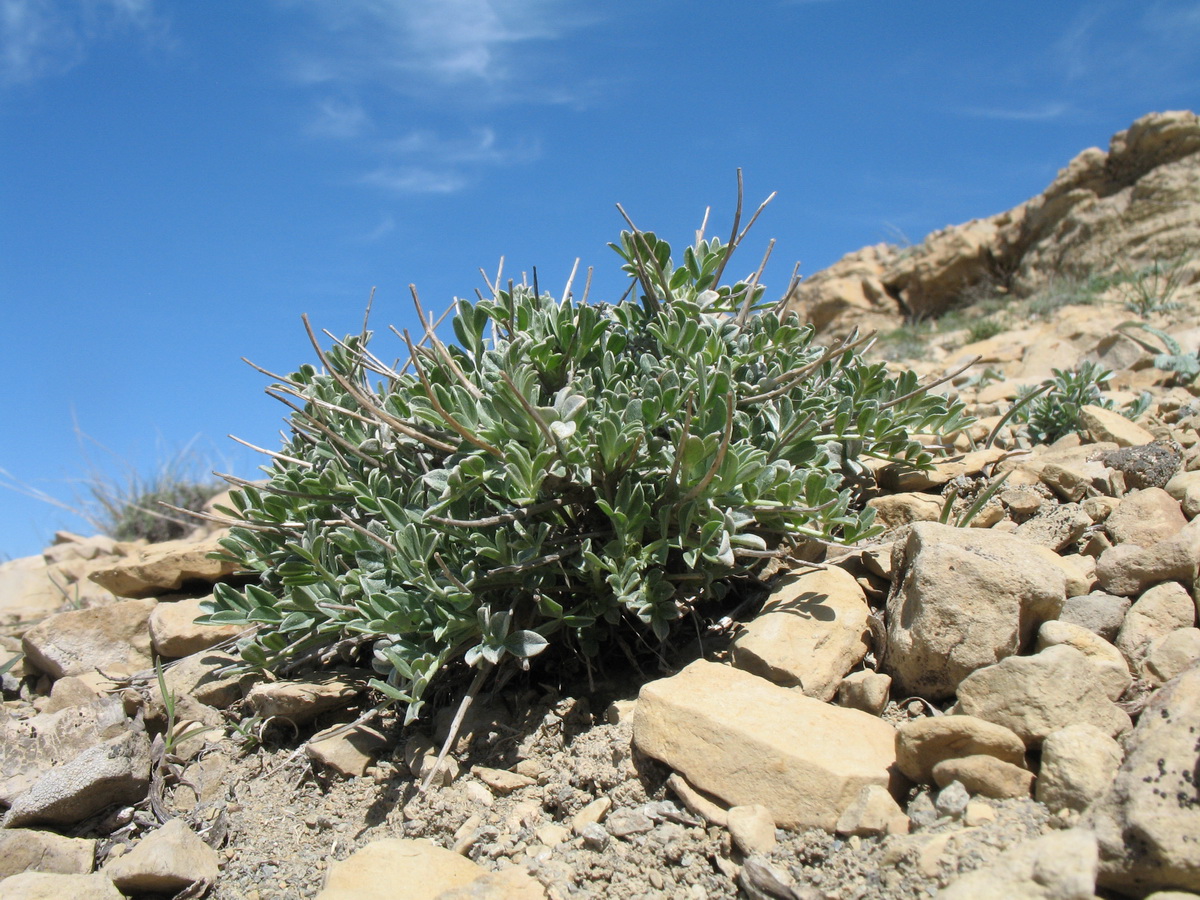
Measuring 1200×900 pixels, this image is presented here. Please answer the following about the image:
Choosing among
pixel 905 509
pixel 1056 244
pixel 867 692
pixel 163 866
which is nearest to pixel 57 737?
pixel 163 866

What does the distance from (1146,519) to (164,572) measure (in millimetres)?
4048

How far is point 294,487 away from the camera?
9.63 feet

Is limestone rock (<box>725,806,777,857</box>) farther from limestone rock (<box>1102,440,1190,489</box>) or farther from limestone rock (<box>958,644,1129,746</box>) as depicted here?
limestone rock (<box>1102,440,1190,489</box>)

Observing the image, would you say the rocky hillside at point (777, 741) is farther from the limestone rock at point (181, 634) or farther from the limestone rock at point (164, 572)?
the limestone rock at point (164, 572)

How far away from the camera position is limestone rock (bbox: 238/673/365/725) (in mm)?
2812

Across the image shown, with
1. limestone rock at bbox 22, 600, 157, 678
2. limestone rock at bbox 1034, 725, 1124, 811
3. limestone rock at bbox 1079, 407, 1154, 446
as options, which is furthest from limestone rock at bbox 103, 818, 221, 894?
limestone rock at bbox 1079, 407, 1154, 446

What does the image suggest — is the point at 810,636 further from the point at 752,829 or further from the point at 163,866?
the point at 163,866

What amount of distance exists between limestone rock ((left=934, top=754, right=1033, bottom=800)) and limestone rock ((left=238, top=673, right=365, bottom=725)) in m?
1.91

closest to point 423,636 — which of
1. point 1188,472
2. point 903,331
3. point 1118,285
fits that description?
point 1188,472

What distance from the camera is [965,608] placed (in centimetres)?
218

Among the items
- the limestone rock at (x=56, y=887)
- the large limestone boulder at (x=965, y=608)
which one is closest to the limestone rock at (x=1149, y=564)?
the large limestone boulder at (x=965, y=608)

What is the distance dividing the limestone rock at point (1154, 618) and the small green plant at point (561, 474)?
70cm

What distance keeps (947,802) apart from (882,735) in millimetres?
308

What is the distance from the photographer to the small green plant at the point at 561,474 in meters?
2.26
